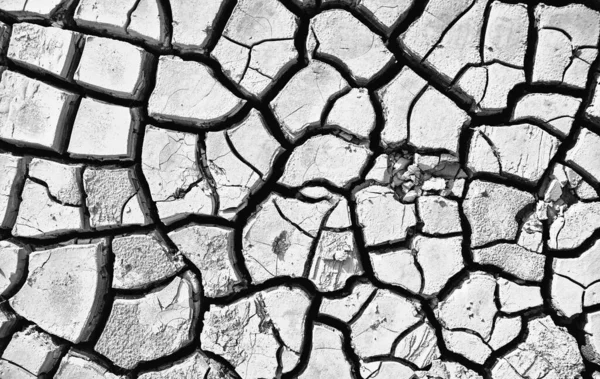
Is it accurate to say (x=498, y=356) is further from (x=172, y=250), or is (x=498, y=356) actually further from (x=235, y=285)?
(x=172, y=250)

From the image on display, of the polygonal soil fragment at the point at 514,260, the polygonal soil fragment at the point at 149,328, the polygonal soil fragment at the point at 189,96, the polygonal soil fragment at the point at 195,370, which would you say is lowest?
the polygonal soil fragment at the point at 195,370

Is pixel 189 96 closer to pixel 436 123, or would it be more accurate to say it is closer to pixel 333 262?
pixel 333 262

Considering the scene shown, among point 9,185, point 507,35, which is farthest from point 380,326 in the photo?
point 9,185

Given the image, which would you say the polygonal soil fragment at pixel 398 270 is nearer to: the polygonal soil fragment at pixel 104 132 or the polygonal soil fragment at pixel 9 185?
the polygonal soil fragment at pixel 104 132

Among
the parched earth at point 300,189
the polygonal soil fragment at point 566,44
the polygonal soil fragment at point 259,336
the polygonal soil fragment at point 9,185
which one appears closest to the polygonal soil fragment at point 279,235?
the parched earth at point 300,189

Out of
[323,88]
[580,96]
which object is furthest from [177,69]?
[580,96]

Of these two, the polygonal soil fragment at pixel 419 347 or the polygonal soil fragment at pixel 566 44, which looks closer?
the polygonal soil fragment at pixel 419 347
